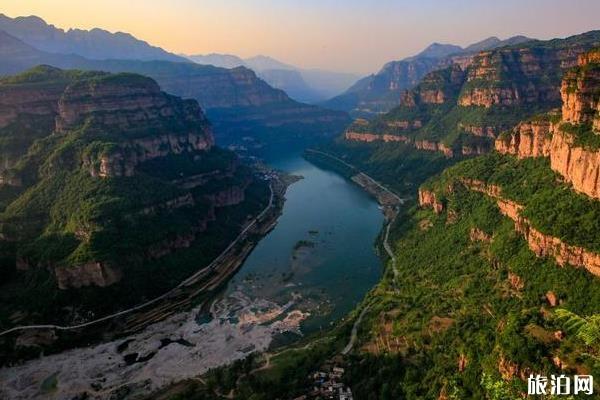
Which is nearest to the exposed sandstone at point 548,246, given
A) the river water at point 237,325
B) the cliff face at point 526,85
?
the river water at point 237,325

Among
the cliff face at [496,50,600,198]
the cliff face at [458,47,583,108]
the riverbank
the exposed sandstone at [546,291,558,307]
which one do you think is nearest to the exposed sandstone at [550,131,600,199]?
the cliff face at [496,50,600,198]

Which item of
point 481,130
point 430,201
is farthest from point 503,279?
point 481,130

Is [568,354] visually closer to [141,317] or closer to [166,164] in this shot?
[141,317]

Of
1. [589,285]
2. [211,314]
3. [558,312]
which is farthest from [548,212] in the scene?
[558,312]

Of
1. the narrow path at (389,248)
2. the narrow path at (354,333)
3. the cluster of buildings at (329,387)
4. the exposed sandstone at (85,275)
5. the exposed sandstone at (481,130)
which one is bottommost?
the cluster of buildings at (329,387)

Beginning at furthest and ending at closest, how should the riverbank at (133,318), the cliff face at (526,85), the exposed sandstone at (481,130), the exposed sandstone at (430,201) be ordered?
the cliff face at (526,85), the exposed sandstone at (481,130), the exposed sandstone at (430,201), the riverbank at (133,318)

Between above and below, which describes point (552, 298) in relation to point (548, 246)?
below

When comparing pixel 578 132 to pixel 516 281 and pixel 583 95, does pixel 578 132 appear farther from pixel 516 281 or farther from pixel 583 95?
pixel 516 281

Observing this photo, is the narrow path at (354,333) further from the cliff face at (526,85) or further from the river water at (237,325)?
the cliff face at (526,85)
